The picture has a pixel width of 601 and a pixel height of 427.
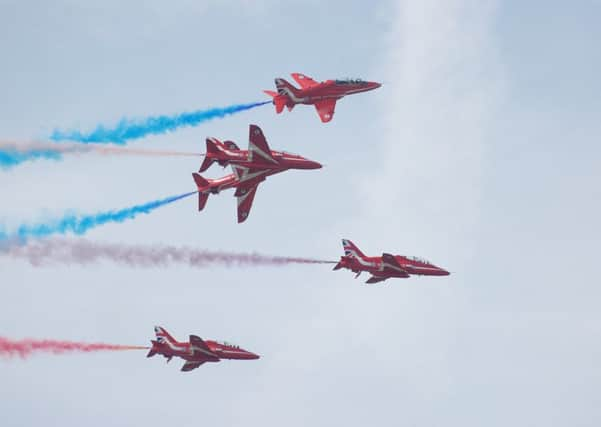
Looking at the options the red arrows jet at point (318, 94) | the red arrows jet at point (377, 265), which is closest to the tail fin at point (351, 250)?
the red arrows jet at point (377, 265)

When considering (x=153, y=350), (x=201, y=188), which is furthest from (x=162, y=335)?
(x=201, y=188)

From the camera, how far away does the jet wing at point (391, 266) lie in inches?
3858

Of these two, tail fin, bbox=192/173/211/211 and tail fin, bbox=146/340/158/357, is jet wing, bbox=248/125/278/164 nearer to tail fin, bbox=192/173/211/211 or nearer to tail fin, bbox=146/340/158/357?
tail fin, bbox=192/173/211/211

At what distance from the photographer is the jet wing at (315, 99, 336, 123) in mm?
98875

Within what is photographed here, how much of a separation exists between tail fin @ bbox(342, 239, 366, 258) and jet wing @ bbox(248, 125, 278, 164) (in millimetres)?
12856

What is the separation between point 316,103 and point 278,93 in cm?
396

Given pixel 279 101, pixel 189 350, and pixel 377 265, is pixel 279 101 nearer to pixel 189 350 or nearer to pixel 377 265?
pixel 377 265

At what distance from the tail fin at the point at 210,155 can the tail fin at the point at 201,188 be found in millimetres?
2566

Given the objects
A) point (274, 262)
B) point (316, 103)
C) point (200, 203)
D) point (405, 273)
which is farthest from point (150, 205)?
point (405, 273)

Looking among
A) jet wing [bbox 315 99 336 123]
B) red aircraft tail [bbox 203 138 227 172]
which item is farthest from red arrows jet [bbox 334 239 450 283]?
red aircraft tail [bbox 203 138 227 172]

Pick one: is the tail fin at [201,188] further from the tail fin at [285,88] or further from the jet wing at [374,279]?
the jet wing at [374,279]

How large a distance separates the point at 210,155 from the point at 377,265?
19.8 meters

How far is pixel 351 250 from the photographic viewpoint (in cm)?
9994

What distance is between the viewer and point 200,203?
96.6 m
